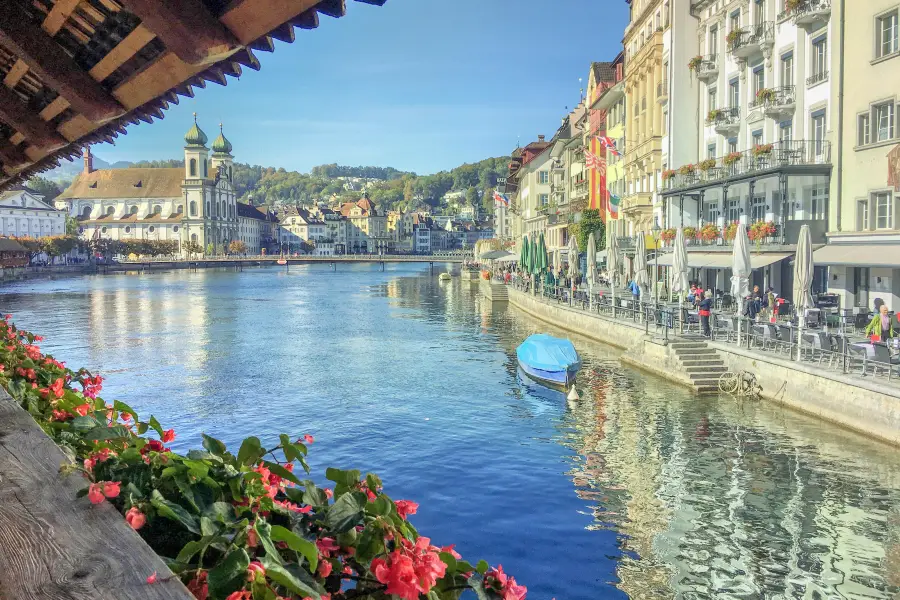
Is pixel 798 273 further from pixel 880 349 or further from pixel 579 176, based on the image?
pixel 579 176

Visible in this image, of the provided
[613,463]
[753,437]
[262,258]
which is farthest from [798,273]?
[262,258]

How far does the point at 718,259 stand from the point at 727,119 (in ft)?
24.5

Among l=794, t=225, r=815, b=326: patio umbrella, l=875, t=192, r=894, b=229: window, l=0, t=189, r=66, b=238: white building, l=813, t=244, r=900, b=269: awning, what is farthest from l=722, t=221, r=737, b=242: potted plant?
l=0, t=189, r=66, b=238: white building

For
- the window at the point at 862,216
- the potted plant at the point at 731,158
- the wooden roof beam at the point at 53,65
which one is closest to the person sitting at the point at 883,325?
the window at the point at 862,216

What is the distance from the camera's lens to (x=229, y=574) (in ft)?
7.97

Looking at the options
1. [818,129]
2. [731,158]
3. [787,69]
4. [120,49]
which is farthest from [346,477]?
[731,158]

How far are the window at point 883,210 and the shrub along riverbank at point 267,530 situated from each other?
2882 centimetres

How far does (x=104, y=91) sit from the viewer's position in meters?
5.49

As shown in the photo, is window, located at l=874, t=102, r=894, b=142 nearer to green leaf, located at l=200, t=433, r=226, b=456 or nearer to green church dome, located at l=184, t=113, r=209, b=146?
green leaf, located at l=200, t=433, r=226, b=456

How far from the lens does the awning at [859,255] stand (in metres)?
25.9

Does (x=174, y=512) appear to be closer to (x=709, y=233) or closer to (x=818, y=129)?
(x=818, y=129)

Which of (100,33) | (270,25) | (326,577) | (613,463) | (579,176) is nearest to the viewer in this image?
(326,577)

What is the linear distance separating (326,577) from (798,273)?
2288 centimetres

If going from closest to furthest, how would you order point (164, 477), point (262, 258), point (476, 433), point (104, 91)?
point (164, 477) < point (104, 91) < point (476, 433) < point (262, 258)
